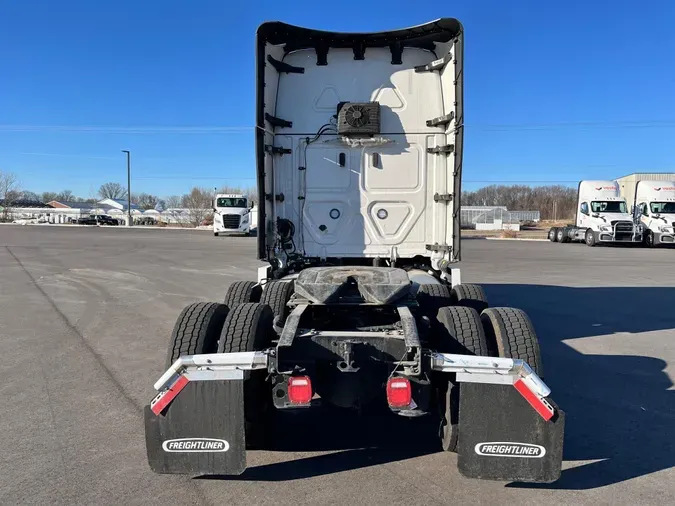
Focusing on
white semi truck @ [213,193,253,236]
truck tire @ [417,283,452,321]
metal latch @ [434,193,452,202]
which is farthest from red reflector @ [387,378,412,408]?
white semi truck @ [213,193,253,236]

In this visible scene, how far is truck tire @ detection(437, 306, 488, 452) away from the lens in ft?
11.0

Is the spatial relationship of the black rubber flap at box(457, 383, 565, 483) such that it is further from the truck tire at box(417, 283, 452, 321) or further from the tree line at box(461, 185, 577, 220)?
the tree line at box(461, 185, 577, 220)

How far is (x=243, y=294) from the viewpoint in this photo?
20.0 ft

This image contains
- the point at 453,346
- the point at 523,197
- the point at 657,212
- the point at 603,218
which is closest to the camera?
the point at 453,346

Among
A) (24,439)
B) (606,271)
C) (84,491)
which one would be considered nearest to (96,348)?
(24,439)

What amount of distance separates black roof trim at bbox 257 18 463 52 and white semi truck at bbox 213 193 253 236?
30.4 meters

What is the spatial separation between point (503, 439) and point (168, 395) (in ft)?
6.61

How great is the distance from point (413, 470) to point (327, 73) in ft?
16.3

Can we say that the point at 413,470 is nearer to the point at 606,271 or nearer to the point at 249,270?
the point at 249,270

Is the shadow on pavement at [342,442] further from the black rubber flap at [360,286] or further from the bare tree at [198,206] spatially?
the bare tree at [198,206]

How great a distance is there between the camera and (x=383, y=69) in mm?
6598

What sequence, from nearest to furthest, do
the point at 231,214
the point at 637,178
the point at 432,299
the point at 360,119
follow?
the point at 432,299
the point at 360,119
the point at 231,214
the point at 637,178

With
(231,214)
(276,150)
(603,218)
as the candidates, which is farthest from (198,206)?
(276,150)

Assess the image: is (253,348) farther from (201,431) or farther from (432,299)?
(432,299)
